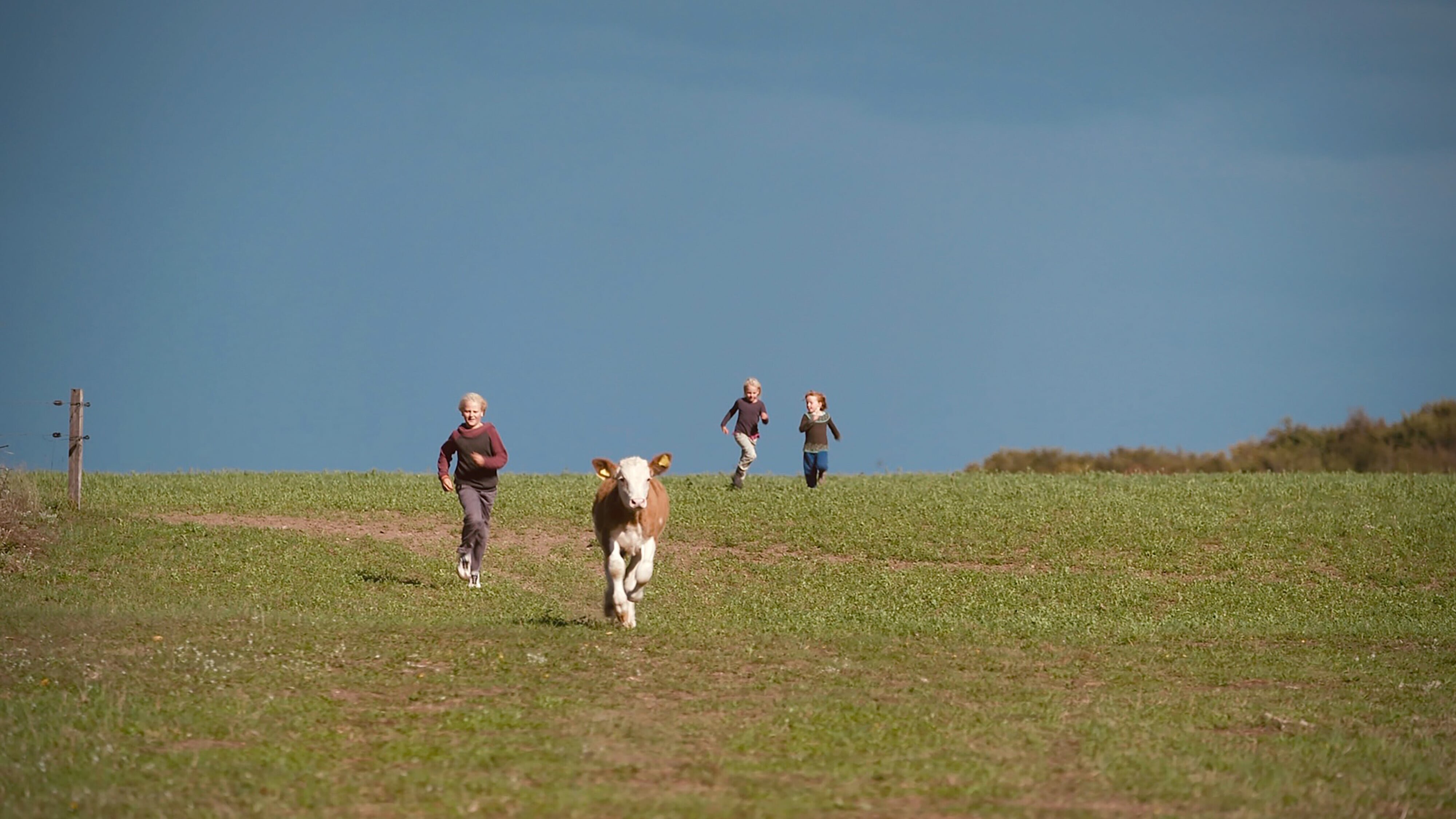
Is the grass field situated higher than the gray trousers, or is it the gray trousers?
the gray trousers

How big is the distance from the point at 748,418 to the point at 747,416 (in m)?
0.06

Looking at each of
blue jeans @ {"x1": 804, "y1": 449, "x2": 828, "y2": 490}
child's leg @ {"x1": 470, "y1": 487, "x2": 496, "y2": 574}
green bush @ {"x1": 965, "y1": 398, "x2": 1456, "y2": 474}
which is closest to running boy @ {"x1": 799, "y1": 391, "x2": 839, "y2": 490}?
blue jeans @ {"x1": 804, "y1": 449, "x2": 828, "y2": 490}

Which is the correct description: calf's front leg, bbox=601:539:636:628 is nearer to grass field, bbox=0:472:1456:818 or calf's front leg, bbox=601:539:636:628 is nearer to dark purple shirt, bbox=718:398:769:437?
grass field, bbox=0:472:1456:818

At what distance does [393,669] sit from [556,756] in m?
4.42

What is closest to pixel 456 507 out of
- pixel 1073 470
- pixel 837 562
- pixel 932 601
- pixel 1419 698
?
pixel 837 562

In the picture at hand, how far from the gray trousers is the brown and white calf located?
4.20 m

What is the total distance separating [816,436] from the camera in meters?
33.5

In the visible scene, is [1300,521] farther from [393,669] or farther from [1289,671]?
[393,669]

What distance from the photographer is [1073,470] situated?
5809 cm

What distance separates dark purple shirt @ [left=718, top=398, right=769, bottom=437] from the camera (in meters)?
33.0

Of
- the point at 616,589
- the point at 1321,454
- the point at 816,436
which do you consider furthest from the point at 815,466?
the point at 1321,454

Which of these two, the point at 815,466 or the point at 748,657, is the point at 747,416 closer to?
the point at 815,466

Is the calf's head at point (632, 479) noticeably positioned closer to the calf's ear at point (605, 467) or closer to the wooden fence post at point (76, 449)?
the calf's ear at point (605, 467)

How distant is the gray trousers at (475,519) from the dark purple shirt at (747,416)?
1052 centimetres
